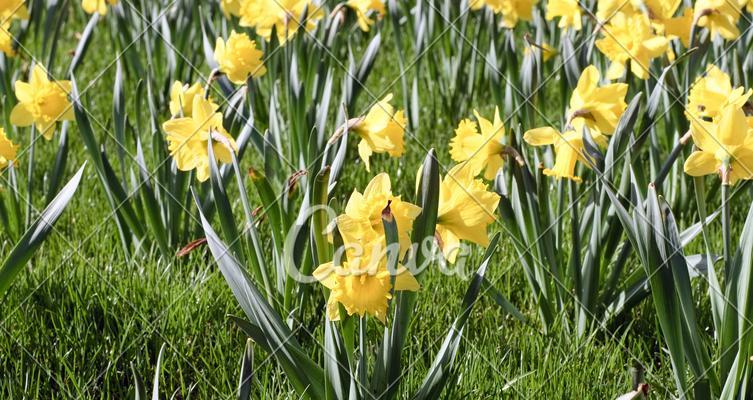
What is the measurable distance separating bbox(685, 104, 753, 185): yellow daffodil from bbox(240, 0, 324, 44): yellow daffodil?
4.08ft

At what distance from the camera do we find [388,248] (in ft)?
3.83

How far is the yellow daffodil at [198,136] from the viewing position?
5.40ft

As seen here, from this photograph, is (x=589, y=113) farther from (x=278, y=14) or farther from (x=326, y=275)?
(x=278, y=14)

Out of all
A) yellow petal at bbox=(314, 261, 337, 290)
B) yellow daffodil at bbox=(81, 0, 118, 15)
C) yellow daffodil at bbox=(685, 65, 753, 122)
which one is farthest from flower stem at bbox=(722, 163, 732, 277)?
yellow daffodil at bbox=(81, 0, 118, 15)

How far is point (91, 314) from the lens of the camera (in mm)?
1807

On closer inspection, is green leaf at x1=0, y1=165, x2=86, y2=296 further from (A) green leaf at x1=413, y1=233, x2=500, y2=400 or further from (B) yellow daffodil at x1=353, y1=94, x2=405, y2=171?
(A) green leaf at x1=413, y1=233, x2=500, y2=400

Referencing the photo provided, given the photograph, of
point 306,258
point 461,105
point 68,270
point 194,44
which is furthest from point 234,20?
point 306,258

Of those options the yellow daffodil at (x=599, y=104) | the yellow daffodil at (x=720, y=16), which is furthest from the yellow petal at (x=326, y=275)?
the yellow daffodil at (x=720, y=16)

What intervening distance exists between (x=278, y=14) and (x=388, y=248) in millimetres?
1441

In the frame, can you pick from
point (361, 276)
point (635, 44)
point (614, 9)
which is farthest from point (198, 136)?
point (614, 9)

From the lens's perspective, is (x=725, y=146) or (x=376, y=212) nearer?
(x=376, y=212)

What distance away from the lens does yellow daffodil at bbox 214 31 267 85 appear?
2.04 meters

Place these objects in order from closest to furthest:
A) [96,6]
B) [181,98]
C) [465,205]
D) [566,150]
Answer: [465,205], [566,150], [181,98], [96,6]

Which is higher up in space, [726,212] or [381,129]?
[381,129]
